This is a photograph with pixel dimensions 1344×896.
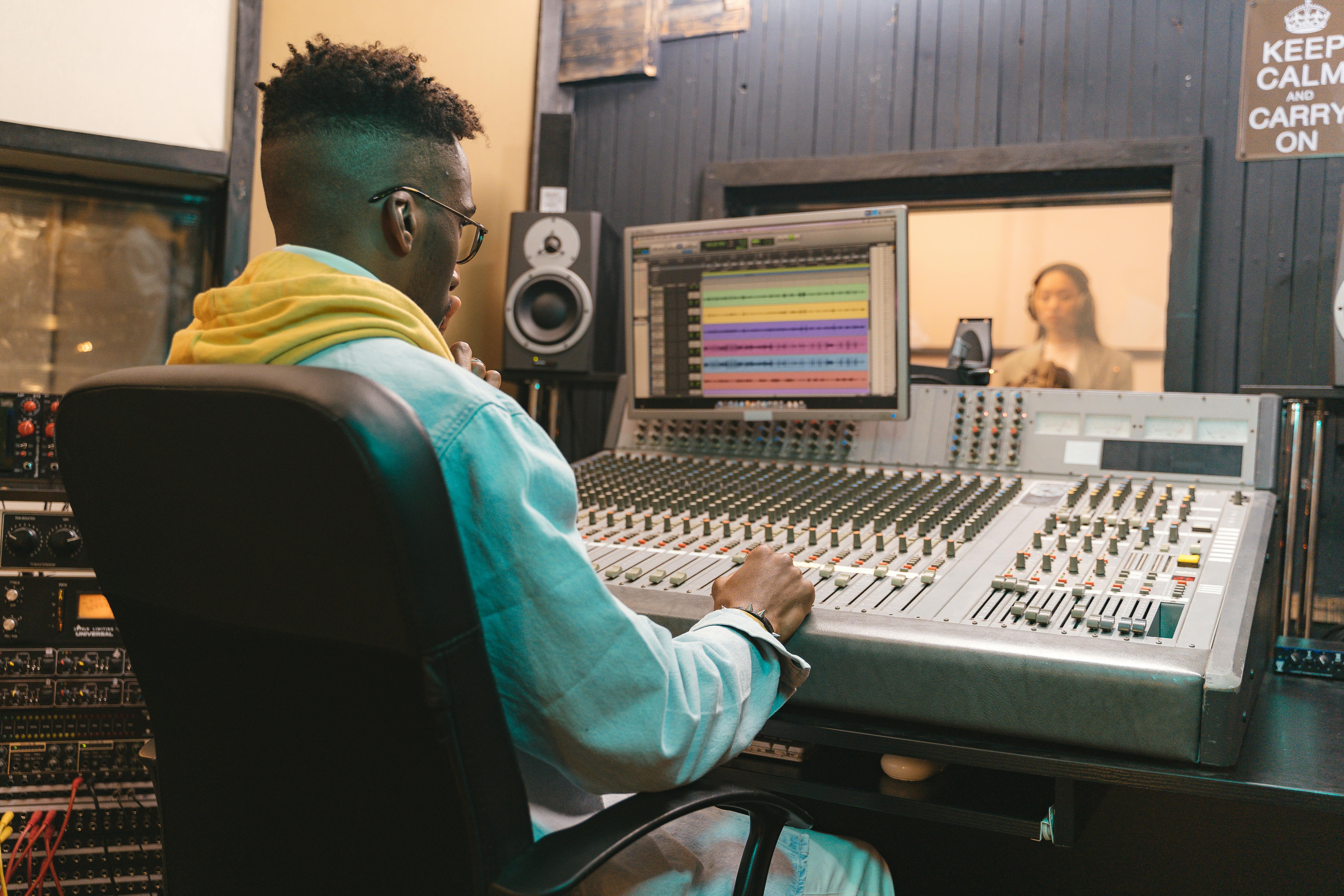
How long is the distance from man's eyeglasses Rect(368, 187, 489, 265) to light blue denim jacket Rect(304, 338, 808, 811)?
0.72 feet

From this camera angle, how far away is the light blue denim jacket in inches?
27.2

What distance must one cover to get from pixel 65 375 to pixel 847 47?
279 cm

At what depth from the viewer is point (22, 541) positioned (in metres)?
1.79

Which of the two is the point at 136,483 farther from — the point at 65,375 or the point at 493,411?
the point at 65,375

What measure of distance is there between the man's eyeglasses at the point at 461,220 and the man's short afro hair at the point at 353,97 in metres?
0.06

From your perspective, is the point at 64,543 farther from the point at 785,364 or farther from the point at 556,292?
the point at 556,292

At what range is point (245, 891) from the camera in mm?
764

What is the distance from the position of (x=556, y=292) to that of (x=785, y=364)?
129 cm

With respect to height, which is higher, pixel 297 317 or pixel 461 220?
pixel 461 220

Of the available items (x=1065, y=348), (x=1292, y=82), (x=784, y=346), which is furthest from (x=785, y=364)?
(x=1292, y=82)

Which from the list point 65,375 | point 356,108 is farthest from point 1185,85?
point 65,375

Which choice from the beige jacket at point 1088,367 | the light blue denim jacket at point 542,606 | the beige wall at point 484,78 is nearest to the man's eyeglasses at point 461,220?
the light blue denim jacket at point 542,606

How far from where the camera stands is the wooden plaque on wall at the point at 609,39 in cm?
366

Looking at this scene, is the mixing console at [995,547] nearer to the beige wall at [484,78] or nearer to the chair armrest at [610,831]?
the chair armrest at [610,831]
